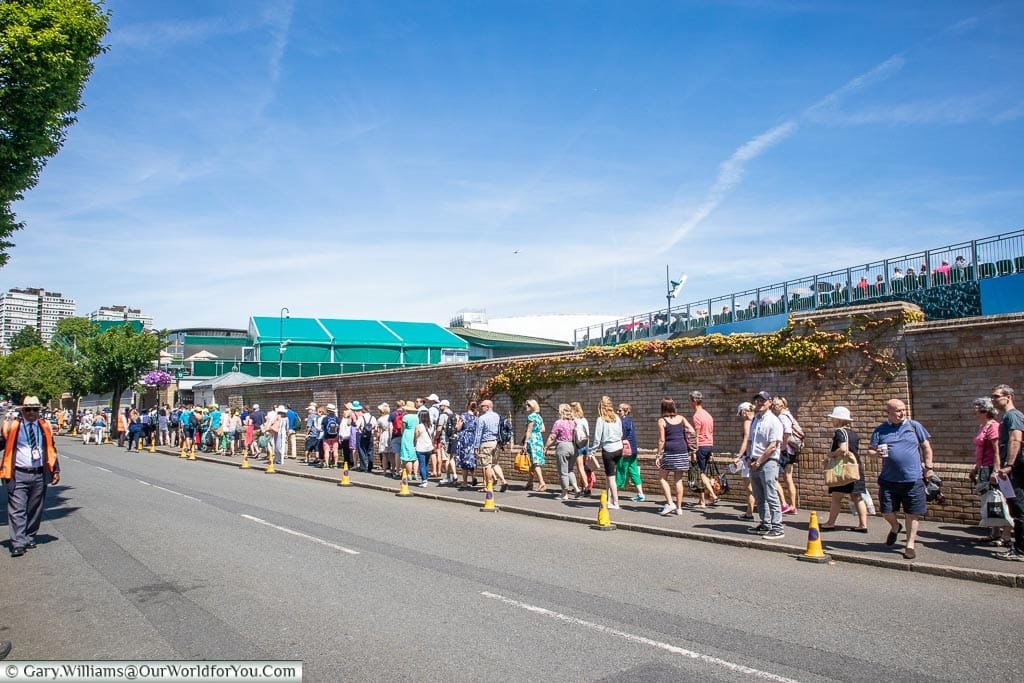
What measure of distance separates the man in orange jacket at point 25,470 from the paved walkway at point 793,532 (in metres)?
7.17

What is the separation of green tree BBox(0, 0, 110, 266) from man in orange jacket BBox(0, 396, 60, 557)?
153 inches

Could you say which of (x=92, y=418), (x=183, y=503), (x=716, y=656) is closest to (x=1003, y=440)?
(x=716, y=656)

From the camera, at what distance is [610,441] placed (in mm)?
12445

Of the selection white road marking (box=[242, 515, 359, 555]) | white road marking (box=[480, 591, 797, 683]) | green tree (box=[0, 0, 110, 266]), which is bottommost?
white road marking (box=[480, 591, 797, 683])

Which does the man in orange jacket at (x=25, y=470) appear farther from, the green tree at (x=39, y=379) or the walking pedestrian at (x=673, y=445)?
the green tree at (x=39, y=379)

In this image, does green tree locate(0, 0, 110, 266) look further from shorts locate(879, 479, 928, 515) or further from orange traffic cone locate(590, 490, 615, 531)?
shorts locate(879, 479, 928, 515)

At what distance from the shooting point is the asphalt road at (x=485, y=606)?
5.23m

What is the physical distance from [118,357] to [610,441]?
4169 centimetres

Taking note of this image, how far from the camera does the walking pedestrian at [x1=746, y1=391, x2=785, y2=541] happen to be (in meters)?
9.66

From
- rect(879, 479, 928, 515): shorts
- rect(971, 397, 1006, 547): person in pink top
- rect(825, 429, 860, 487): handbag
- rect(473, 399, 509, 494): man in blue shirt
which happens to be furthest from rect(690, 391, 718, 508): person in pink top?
rect(473, 399, 509, 494): man in blue shirt

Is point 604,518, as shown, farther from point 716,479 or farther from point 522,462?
point 522,462

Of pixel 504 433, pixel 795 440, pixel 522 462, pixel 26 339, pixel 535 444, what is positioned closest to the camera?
pixel 795 440

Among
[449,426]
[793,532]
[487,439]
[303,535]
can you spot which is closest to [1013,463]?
[793,532]

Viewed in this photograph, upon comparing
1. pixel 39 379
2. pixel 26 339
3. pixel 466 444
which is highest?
pixel 26 339
